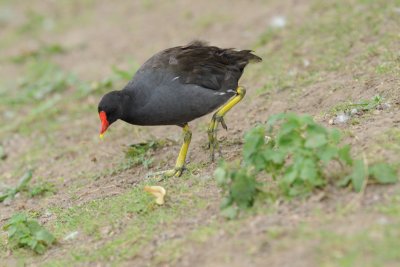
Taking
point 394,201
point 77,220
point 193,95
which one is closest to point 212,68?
point 193,95

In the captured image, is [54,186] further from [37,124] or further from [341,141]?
[341,141]

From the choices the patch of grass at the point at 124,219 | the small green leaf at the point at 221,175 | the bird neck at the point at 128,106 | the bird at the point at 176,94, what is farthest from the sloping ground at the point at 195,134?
the bird neck at the point at 128,106

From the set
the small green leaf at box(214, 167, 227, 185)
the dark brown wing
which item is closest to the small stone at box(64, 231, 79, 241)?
the small green leaf at box(214, 167, 227, 185)

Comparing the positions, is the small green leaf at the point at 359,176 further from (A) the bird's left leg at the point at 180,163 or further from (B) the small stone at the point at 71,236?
(B) the small stone at the point at 71,236

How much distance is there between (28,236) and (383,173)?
7.85ft

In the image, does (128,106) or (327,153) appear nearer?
(327,153)

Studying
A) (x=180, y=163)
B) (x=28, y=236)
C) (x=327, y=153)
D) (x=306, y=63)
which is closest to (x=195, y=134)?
(x=180, y=163)

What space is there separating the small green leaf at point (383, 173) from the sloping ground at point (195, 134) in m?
0.07

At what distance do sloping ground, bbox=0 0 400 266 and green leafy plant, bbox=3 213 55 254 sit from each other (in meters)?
0.08

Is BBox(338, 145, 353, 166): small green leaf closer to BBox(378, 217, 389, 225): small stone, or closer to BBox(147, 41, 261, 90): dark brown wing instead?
BBox(378, 217, 389, 225): small stone

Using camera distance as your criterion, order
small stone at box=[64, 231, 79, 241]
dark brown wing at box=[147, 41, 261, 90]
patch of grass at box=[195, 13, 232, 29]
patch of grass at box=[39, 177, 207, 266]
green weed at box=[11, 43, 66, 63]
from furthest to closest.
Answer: green weed at box=[11, 43, 66, 63]
patch of grass at box=[195, 13, 232, 29]
dark brown wing at box=[147, 41, 261, 90]
small stone at box=[64, 231, 79, 241]
patch of grass at box=[39, 177, 207, 266]

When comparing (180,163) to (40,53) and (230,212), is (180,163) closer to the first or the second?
(230,212)

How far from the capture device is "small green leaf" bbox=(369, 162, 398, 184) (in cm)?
381

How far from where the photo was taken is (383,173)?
12.5 feet
